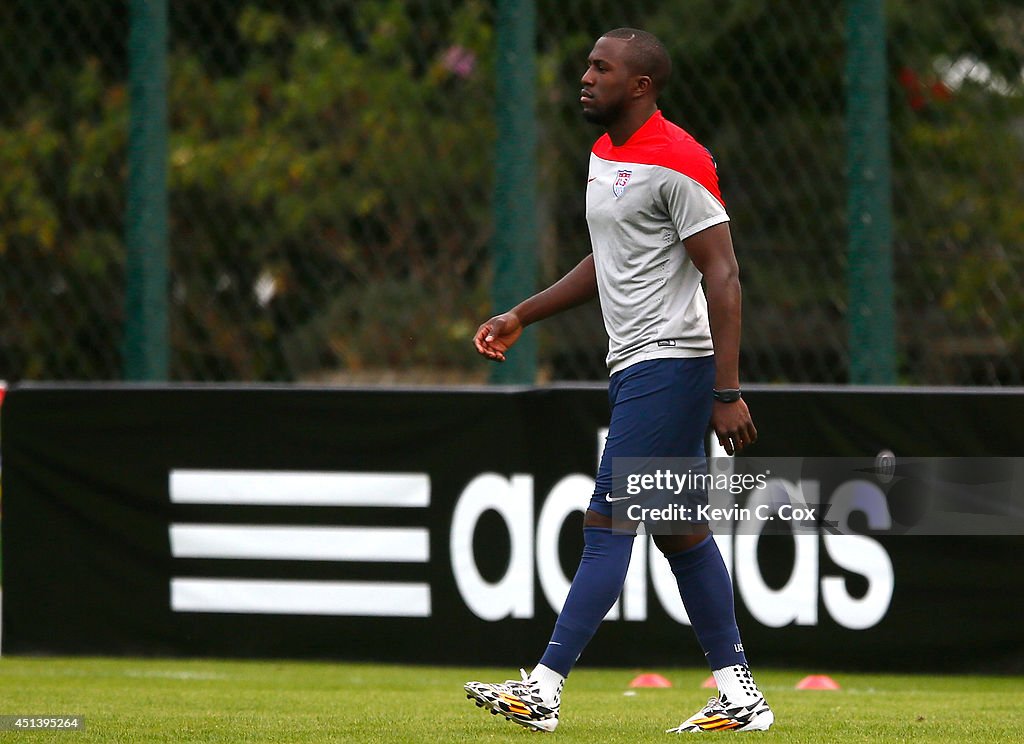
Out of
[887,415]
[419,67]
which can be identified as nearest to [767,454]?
[887,415]

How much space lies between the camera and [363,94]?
1030cm

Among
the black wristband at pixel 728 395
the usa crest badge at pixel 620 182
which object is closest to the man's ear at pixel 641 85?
the usa crest badge at pixel 620 182

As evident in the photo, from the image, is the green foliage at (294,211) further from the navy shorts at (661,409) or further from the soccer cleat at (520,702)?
the soccer cleat at (520,702)

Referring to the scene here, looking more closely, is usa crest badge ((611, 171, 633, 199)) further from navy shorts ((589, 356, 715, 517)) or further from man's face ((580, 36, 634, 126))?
navy shorts ((589, 356, 715, 517))

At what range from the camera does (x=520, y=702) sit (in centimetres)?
450

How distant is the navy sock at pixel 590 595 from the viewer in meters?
4.63

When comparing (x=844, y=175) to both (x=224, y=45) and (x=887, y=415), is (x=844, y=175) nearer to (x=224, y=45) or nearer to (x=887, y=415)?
(x=887, y=415)

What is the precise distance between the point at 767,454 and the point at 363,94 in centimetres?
457

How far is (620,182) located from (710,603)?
1.33m

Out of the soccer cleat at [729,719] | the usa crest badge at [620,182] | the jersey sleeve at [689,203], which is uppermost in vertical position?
the usa crest badge at [620,182]

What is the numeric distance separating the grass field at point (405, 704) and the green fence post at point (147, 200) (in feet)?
5.82

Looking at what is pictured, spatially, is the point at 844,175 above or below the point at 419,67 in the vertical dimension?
below

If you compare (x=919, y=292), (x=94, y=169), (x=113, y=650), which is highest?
(x=94, y=169)

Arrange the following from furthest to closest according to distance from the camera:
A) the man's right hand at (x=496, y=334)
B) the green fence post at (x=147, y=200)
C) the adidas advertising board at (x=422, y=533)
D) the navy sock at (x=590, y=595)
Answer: the green fence post at (x=147, y=200)
the adidas advertising board at (x=422, y=533)
the man's right hand at (x=496, y=334)
the navy sock at (x=590, y=595)
